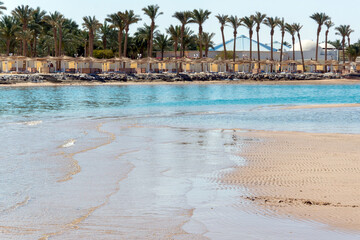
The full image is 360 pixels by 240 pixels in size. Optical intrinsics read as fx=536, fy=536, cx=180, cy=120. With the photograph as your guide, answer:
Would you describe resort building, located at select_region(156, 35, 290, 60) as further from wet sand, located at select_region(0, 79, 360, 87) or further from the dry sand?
the dry sand

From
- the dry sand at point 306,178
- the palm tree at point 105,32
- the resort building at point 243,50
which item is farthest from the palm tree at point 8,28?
the dry sand at point 306,178

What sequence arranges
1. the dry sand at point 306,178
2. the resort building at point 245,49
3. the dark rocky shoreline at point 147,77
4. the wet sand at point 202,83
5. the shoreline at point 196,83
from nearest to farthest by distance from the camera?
the dry sand at point 306,178
the wet sand at point 202,83
the shoreline at point 196,83
the dark rocky shoreline at point 147,77
the resort building at point 245,49

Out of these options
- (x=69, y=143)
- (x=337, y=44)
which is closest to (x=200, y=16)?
(x=337, y=44)

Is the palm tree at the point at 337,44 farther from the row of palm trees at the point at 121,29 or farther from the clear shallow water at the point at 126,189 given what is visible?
the clear shallow water at the point at 126,189

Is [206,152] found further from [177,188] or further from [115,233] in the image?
[115,233]

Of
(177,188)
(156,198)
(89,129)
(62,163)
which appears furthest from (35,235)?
(89,129)

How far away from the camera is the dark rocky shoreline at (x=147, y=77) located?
63938mm

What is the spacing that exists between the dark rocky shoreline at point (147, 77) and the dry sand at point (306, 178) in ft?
177

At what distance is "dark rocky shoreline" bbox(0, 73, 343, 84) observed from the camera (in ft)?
210

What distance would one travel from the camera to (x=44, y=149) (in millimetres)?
12461

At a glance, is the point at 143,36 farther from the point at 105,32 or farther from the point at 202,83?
the point at 202,83

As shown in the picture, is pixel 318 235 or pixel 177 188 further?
pixel 177 188

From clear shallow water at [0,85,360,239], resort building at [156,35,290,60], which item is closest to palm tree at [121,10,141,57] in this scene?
resort building at [156,35,290,60]

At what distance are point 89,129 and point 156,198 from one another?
11033mm
